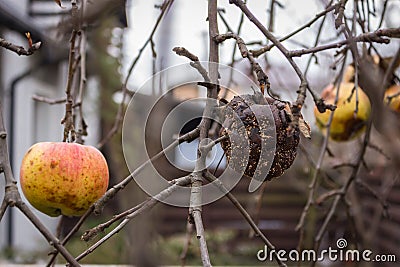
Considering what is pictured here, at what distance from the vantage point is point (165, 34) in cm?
48

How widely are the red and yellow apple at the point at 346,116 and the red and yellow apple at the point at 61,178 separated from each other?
524mm

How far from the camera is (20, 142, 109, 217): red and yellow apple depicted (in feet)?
2.35

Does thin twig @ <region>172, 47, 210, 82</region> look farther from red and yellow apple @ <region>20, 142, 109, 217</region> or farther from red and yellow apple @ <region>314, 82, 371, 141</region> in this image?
red and yellow apple @ <region>314, 82, 371, 141</region>

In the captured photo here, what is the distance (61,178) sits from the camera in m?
0.72

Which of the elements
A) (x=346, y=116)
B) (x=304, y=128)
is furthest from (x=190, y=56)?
(x=346, y=116)

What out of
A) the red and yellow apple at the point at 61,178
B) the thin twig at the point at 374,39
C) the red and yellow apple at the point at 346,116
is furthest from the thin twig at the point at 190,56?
the red and yellow apple at the point at 346,116

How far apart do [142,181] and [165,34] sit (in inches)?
8.2

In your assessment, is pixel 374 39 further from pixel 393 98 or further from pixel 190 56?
pixel 393 98

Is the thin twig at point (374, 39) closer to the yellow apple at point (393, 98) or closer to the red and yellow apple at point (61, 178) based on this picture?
the red and yellow apple at point (61, 178)

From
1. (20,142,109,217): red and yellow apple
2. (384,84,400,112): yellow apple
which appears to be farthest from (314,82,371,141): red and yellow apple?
(20,142,109,217): red and yellow apple

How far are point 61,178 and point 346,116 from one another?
0.64 metres

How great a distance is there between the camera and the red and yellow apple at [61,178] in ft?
2.35

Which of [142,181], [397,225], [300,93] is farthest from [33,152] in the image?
[397,225]

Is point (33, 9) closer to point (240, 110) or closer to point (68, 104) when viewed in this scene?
point (68, 104)
